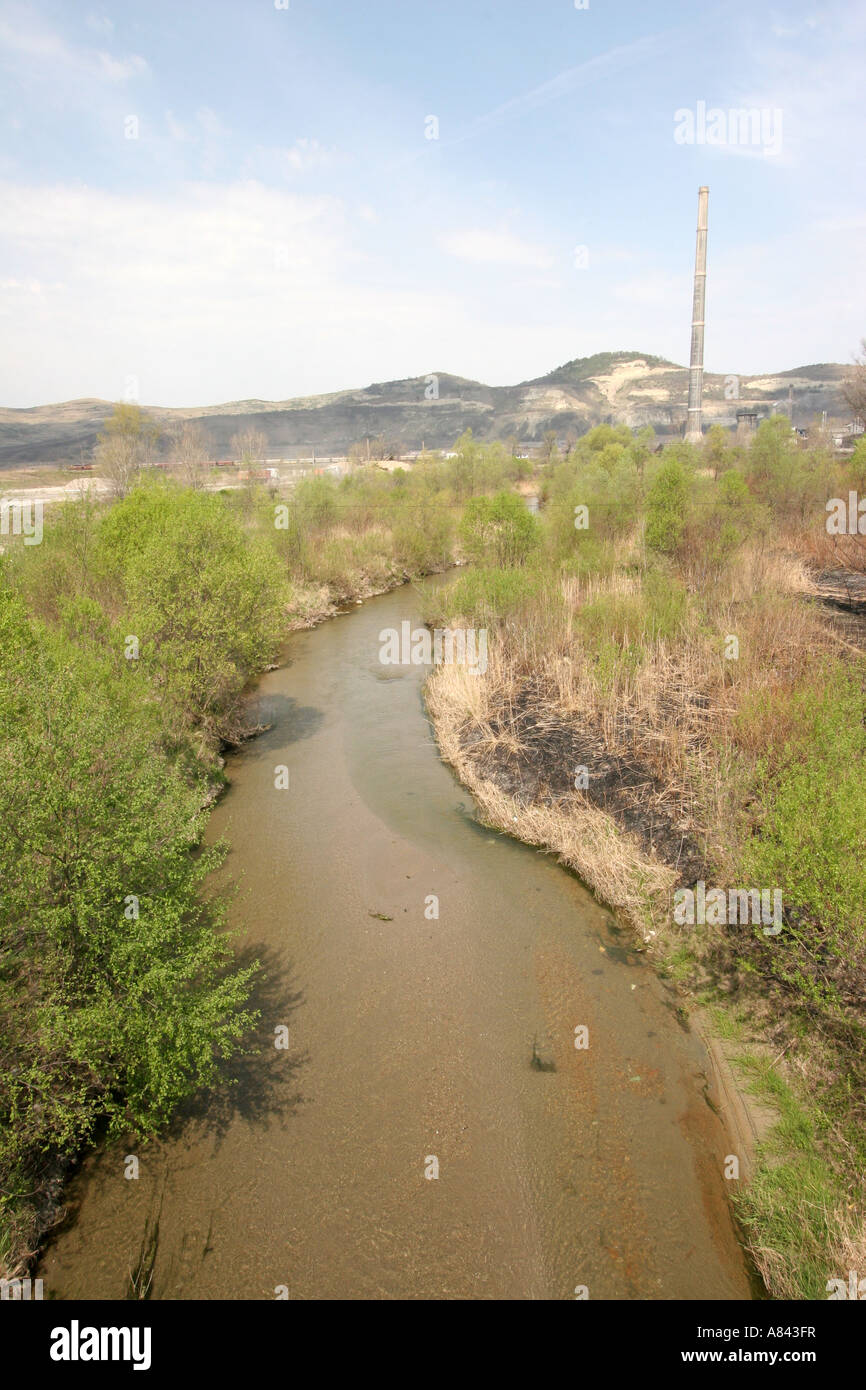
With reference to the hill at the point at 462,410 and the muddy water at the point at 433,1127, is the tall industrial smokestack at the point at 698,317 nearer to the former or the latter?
the muddy water at the point at 433,1127

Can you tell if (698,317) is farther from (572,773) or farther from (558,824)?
(558,824)

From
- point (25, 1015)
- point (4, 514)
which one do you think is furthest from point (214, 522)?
point (4, 514)

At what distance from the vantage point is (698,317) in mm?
33094

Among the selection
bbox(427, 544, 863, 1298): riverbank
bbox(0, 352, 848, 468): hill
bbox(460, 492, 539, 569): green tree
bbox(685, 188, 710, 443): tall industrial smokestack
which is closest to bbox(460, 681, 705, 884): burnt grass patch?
bbox(427, 544, 863, 1298): riverbank

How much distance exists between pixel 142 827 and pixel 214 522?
816cm

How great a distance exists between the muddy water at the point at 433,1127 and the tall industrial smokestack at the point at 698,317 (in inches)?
1193

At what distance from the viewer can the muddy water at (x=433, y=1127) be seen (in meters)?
4.34

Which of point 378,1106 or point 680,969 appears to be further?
point 680,969

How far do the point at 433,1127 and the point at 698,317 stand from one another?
37.4 meters

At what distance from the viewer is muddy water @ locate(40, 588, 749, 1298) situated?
4.34 meters

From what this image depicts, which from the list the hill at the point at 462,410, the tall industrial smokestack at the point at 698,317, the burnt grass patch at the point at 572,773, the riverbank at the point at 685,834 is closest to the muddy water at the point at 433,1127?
the riverbank at the point at 685,834

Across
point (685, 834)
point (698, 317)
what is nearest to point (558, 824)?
point (685, 834)

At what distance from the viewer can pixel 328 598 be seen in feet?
78.1

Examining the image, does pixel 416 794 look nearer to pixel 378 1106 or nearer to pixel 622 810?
pixel 622 810
